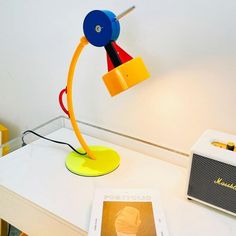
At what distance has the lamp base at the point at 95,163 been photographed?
873 millimetres

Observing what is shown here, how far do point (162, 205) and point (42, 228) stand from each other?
1.13 ft

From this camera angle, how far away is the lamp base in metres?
0.87

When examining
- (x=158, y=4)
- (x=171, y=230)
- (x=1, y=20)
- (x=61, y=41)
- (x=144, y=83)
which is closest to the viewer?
(x=171, y=230)

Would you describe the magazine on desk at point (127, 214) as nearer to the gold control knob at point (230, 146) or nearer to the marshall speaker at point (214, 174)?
the marshall speaker at point (214, 174)

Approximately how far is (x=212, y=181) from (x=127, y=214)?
0.23 m

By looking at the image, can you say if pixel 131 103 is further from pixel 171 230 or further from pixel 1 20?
pixel 1 20

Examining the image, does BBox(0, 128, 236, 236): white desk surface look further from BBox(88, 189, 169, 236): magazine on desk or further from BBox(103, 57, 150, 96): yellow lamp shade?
BBox(103, 57, 150, 96): yellow lamp shade

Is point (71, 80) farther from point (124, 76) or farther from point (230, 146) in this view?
point (230, 146)

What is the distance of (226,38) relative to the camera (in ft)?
2.40

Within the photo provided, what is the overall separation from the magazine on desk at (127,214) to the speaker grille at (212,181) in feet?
0.39

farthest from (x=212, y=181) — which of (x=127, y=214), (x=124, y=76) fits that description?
(x=124, y=76)

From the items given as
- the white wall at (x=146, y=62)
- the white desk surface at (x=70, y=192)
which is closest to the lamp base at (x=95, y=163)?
the white desk surface at (x=70, y=192)

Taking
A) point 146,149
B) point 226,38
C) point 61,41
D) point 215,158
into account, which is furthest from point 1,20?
point 215,158

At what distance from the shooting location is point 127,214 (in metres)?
0.70
